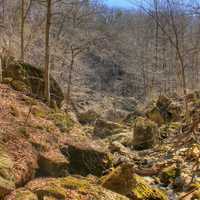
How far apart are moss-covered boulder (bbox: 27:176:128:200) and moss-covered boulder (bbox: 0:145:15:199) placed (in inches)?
15.8

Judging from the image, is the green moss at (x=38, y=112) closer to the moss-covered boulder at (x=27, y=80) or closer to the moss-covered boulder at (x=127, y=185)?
the moss-covered boulder at (x=27, y=80)

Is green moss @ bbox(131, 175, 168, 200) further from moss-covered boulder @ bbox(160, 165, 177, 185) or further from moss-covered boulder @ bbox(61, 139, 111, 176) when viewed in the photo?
moss-covered boulder @ bbox(160, 165, 177, 185)

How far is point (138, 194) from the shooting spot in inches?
408

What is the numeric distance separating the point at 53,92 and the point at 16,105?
714cm

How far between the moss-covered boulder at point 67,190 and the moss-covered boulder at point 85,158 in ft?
8.17

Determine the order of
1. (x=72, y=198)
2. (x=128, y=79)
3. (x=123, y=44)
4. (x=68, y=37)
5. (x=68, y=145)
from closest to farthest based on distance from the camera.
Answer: (x=72, y=198) < (x=68, y=145) < (x=68, y=37) < (x=128, y=79) < (x=123, y=44)

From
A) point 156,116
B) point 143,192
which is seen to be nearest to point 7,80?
point 143,192

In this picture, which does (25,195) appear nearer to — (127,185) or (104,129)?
(127,185)

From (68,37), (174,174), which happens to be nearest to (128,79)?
(68,37)

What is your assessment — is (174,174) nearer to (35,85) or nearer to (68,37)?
(35,85)

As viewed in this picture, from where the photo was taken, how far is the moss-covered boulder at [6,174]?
23.9 feet

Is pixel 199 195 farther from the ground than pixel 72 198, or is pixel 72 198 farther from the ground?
Result: pixel 72 198

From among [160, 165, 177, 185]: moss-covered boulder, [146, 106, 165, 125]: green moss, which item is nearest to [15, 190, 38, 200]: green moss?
[160, 165, 177, 185]: moss-covered boulder

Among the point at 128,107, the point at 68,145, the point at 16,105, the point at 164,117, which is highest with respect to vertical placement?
the point at 16,105
